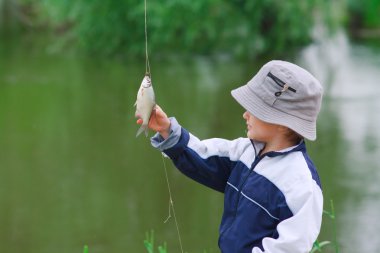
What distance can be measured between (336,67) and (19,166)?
7649mm

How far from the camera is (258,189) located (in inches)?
88.0

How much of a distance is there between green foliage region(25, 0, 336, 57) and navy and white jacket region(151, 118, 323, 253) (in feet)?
37.7

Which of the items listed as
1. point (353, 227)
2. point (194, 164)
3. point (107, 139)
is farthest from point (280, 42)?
point (194, 164)

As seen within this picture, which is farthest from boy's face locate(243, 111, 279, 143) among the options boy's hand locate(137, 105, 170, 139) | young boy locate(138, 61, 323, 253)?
boy's hand locate(137, 105, 170, 139)

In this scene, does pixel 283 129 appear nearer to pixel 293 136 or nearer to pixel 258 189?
pixel 293 136

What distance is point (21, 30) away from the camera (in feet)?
66.0

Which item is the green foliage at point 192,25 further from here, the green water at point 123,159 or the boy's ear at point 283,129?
the boy's ear at point 283,129

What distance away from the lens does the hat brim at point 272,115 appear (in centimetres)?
224

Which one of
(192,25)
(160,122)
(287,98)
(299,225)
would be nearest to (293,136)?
(287,98)

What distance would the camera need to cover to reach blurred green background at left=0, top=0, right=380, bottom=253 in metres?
5.82

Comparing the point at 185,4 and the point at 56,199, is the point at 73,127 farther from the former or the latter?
the point at 185,4

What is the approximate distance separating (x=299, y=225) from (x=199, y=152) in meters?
0.50

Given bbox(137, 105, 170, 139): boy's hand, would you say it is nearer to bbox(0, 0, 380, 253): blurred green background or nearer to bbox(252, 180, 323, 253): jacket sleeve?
bbox(252, 180, 323, 253): jacket sleeve

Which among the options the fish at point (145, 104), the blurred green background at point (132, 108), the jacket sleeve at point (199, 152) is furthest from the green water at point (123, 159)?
the fish at point (145, 104)
